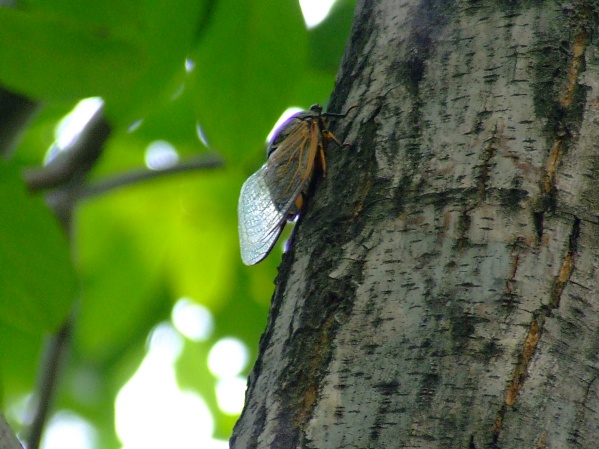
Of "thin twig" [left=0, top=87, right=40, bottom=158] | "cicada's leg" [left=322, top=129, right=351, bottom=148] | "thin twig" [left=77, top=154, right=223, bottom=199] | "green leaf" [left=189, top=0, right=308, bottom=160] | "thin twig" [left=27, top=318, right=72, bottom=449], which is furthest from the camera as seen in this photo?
"thin twig" [left=77, top=154, right=223, bottom=199]

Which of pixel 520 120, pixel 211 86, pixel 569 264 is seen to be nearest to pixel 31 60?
pixel 211 86

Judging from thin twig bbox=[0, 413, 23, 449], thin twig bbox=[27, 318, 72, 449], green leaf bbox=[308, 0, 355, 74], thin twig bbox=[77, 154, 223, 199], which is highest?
green leaf bbox=[308, 0, 355, 74]

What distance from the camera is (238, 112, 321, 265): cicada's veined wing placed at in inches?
58.9

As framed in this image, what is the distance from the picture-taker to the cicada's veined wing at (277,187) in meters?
1.50

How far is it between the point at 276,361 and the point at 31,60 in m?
0.89

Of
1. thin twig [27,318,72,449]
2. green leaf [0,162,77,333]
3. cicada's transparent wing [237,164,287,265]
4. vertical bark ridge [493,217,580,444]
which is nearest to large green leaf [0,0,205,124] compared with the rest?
green leaf [0,162,77,333]

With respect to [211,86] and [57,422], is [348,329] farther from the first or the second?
[57,422]

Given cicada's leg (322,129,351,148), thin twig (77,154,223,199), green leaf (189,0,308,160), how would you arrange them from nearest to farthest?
1. cicada's leg (322,129,351,148)
2. green leaf (189,0,308,160)
3. thin twig (77,154,223,199)

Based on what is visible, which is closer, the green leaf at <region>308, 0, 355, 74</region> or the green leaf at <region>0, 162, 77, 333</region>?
the green leaf at <region>0, 162, 77, 333</region>

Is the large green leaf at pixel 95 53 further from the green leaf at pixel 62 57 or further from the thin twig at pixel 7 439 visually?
the thin twig at pixel 7 439

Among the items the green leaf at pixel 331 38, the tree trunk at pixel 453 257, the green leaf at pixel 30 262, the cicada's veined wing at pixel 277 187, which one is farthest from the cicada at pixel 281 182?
the green leaf at pixel 30 262

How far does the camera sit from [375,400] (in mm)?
991

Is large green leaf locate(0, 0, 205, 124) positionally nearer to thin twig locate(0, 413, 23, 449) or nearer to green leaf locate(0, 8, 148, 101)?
green leaf locate(0, 8, 148, 101)

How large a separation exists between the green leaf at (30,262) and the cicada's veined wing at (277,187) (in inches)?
16.6
